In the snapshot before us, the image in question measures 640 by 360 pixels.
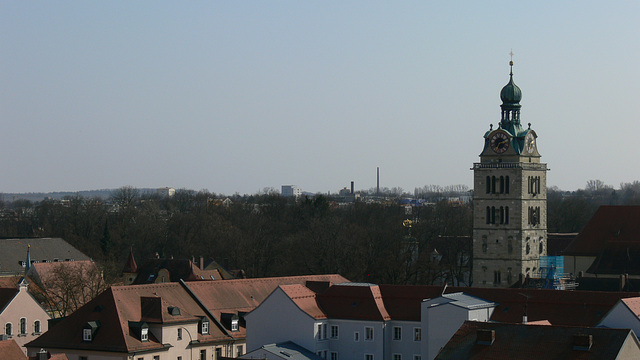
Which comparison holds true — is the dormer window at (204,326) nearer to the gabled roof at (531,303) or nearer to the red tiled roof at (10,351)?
the gabled roof at (531,303)

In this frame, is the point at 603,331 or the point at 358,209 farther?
the point at 358,209

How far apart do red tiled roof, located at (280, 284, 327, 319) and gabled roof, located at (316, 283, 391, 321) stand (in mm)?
478

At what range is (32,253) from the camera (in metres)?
114

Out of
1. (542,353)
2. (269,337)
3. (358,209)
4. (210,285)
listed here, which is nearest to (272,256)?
(358,209)

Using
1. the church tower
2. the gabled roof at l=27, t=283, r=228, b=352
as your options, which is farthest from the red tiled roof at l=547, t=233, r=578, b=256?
the gabled roof at l=27, t=283, r=228, b=352

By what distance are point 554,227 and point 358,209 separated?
26.7 m

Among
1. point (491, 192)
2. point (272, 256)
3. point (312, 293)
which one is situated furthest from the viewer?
point (272, 256)

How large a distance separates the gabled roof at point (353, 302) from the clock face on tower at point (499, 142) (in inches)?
1058

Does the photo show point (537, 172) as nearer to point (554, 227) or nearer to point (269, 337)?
point (269, 337)

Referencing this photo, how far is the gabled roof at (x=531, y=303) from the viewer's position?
2514 inches

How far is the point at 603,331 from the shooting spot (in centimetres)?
5106

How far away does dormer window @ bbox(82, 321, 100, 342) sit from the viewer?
215 feet

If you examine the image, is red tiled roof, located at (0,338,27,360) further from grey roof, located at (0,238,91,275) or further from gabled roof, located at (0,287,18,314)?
grey roof, located at (0,238,91,275)

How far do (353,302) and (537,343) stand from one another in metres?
19.7
